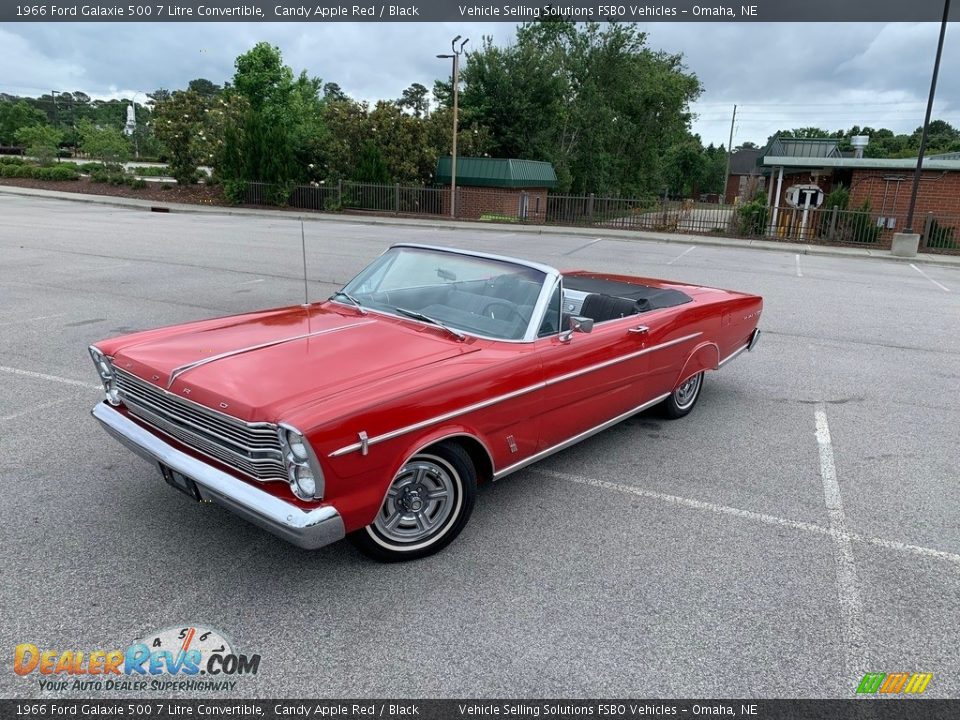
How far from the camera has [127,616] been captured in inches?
111

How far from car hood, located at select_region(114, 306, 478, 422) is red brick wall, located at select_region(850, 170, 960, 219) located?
26.2 metres

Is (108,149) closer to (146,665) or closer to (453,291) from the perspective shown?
(453,291)

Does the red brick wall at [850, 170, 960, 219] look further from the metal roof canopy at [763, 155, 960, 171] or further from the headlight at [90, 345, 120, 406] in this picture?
the headlight at [90, 345, 120, 406]

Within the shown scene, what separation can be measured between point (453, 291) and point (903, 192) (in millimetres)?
27879

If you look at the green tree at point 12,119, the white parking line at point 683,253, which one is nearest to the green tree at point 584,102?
the white parking line at point 683,253

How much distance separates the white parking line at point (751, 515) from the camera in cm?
355

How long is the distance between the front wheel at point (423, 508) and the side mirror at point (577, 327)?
99 centimetres

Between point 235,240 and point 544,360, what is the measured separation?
627 inches

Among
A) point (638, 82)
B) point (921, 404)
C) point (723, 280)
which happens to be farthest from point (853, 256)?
point (638, 82)

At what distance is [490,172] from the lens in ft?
103

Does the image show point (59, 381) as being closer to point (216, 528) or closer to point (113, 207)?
point (216, 528)

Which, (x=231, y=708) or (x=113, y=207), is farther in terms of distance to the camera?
(x=113, y=207)

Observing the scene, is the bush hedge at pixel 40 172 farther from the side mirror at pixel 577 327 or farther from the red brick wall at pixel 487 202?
the side mirror at pixel 577 327

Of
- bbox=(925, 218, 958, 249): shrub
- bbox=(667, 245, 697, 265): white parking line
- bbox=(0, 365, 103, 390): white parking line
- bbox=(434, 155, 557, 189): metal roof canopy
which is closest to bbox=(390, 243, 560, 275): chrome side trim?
bbox=(0, 365, 103, 390): white parking line
